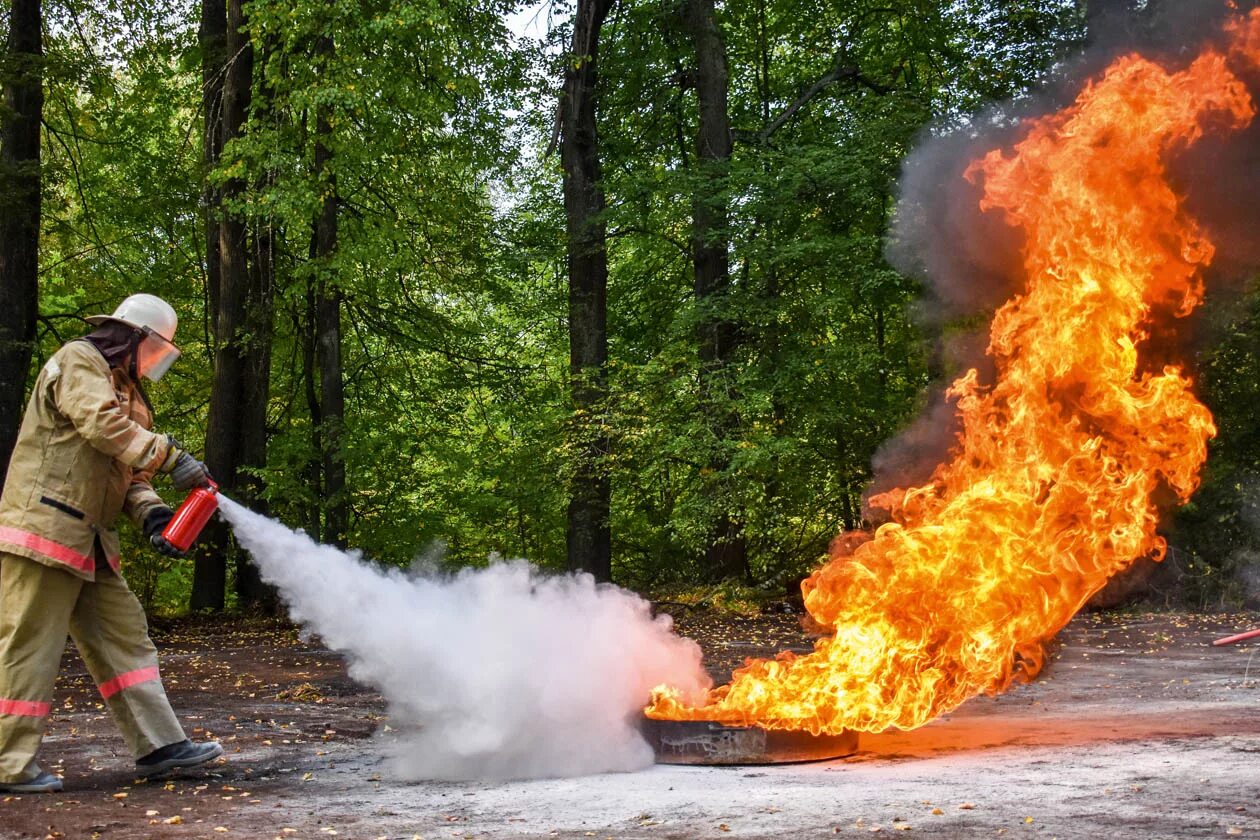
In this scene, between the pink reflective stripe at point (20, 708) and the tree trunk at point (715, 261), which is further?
the tree trunk at point (715, 261)

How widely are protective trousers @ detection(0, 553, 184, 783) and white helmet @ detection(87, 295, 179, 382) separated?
1.18 metres

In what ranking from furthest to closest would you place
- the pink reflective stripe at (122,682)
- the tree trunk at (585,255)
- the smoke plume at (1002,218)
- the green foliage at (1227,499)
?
1. the tree trunk at (585,255)
2. the green foliage at (1227,499)
3. the smoke plume at (1002,218)
4. the pink reflective stripe at (122,682)

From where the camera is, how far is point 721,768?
22.2 feet

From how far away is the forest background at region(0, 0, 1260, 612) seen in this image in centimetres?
1609

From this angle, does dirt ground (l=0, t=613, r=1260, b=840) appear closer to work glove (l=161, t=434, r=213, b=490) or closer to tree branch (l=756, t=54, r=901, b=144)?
work glove (l=161, t=434, r=213, b=490)

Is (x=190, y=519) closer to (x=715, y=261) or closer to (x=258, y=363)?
(x=258, y=363)

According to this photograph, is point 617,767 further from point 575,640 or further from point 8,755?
point 8,755

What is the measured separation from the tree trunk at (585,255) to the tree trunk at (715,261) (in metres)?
1.62

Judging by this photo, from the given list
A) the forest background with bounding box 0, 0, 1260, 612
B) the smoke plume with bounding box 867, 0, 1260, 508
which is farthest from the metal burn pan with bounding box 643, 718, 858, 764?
the forest background with bounding box 0, 0, 1260, 612

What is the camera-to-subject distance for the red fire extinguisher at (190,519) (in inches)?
251

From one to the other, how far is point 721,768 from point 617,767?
0.58 meters

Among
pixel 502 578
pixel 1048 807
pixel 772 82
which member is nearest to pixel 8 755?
pixel 502 578

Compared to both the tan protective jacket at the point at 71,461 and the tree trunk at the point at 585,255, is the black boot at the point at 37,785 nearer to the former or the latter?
the tan protective jacket at the point at 71,461

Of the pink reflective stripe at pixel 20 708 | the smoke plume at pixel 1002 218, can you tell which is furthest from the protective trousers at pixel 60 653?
the smoke plume at pixel 1002 218
